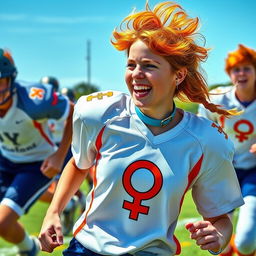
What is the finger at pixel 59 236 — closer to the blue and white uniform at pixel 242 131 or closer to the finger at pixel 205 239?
the finger at pixel 205 239

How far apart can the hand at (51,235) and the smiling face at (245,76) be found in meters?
3.28

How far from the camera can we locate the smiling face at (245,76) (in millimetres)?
5703

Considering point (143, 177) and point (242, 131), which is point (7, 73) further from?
point (143, 177)

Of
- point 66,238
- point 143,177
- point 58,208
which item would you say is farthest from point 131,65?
point 66,238

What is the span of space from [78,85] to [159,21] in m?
68.3

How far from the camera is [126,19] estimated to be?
304 cm

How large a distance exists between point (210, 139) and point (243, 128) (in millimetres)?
2751

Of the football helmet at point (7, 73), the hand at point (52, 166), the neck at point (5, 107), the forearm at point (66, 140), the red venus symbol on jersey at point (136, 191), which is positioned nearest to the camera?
the red venus symbol on jersey at point (136, 191)

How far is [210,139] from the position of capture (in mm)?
2811

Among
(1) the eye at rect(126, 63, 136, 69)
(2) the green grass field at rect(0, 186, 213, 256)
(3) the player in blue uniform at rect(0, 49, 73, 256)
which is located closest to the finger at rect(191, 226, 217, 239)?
(1) the eye at rect(126, 63, 136, 69)

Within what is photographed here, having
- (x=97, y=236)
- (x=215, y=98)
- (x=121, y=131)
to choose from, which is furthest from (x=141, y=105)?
(x=215, y=98)

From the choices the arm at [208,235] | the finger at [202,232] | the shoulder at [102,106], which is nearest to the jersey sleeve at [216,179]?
the arm at [208,235]

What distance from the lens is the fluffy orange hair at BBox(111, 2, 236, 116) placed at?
9.41 feet

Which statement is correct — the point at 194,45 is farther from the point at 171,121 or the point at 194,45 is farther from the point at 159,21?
the point at 171,121
